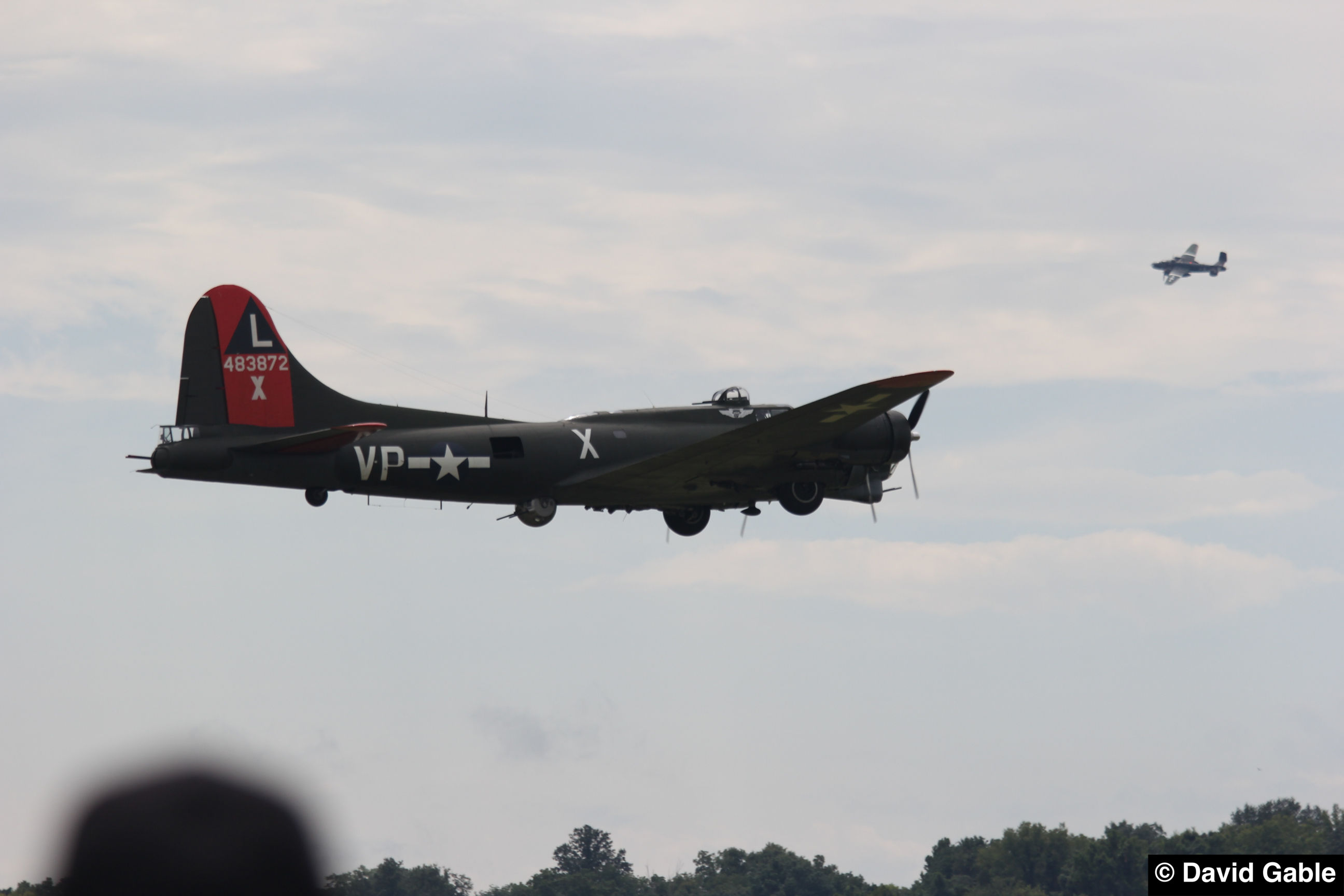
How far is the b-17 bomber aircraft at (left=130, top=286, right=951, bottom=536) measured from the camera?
46.5m

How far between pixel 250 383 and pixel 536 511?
10.0 m

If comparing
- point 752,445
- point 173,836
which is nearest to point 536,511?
point 752,445

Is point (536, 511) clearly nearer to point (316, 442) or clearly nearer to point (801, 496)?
point (316, 442)

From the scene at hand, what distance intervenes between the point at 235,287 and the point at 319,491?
8.01 metres

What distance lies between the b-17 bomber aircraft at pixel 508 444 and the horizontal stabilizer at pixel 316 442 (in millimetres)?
45

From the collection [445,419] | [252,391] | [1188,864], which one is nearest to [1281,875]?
[1188,864]

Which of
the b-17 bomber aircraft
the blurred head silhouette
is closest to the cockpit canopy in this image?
the b-17 bomber aircraft

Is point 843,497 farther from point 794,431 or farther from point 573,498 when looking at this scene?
point 573,498

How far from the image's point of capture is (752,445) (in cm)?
4991

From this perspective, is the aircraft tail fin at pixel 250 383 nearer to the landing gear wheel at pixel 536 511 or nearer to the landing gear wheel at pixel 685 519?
the landing gear wheel at pixel 536 511

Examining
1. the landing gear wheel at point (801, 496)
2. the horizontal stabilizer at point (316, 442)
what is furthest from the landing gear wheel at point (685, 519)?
the horizontal stabilizer at point (316, 442)

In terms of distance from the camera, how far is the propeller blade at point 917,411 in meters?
53.4

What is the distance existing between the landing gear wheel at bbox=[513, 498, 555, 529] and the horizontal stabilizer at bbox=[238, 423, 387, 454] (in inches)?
232

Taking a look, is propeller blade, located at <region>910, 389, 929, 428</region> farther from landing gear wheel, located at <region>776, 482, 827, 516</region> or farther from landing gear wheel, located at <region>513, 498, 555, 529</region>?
landing gear wheel, located at <region>513, 498, 555, 529</region>
